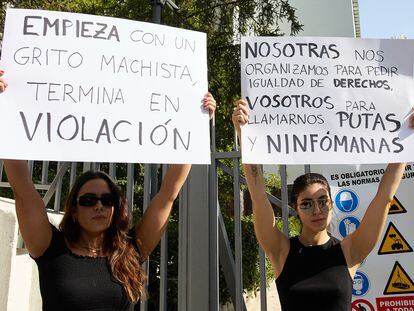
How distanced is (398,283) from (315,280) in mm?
1149

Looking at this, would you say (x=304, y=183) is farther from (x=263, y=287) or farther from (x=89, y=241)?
(x=89, y=241)

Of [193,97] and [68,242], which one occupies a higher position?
[193,97]

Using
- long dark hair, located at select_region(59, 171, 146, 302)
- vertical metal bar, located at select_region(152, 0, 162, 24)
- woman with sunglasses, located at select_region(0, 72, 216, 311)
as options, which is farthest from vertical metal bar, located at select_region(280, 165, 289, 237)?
vertical metal bar, located at select_region(152, 0, 162, 24)

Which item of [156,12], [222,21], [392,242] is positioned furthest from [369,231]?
[222,21]

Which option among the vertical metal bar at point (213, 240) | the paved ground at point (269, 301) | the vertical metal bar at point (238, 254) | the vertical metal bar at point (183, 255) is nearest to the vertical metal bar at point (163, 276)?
the vertical metal bar at point (183, 255)

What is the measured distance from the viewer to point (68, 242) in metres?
2.46

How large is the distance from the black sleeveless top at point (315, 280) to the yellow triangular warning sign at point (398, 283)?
36.6 inches

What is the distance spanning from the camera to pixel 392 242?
3.33 m

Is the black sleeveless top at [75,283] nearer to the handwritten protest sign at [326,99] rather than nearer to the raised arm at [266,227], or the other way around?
the raised arm at [266,227]

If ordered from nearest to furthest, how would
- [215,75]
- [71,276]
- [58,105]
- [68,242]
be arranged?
[71,276] → [68,242] → [58,105] → [215,75]

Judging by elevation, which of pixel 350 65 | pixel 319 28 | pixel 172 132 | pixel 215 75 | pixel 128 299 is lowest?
pixel 128 299

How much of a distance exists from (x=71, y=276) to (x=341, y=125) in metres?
1.73

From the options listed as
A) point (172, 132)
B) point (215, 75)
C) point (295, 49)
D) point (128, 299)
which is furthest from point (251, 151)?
point (215, 75)

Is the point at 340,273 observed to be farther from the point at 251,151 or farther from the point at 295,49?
the point at 295,49
